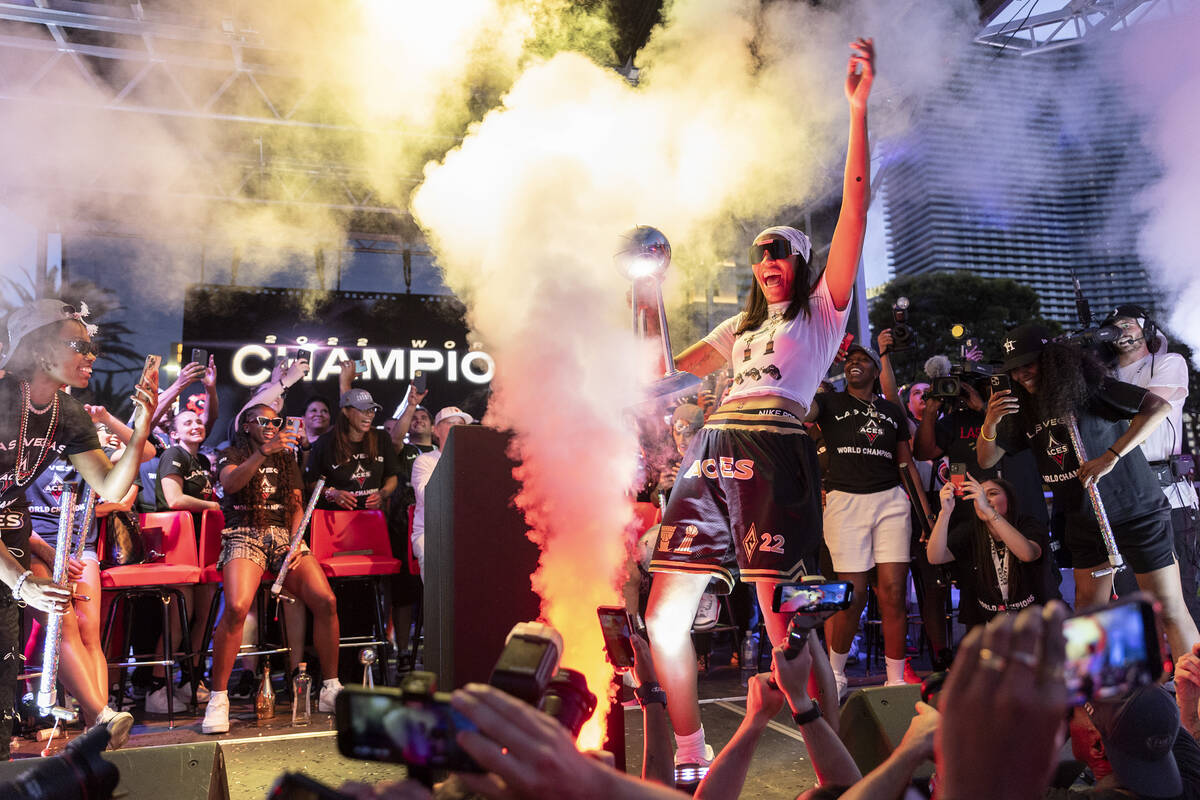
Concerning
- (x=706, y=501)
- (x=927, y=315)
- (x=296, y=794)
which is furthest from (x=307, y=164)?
(x=927, y=315)

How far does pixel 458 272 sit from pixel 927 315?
16684 mm

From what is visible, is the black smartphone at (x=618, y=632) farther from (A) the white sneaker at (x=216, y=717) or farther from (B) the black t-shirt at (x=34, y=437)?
(A) the white sneaker at (x=216, y=717)

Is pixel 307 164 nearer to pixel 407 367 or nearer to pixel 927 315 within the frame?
pixel 407 367

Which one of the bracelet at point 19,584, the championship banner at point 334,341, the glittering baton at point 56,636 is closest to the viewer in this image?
the bracelet at point 19,584

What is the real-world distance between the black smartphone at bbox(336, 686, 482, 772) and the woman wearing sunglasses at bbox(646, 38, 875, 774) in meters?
2.15

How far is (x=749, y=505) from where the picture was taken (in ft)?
10.0

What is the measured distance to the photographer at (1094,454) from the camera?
13.4ft

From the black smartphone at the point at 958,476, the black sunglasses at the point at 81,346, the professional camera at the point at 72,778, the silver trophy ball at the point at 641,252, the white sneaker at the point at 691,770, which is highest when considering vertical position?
the silver trophy ball at the point at 641,252

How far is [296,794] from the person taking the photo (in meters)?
0.98

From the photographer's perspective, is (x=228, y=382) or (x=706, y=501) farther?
(x=228, y=382)

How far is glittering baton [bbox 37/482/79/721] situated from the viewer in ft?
11.9

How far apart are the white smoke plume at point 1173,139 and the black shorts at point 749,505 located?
7400 mm

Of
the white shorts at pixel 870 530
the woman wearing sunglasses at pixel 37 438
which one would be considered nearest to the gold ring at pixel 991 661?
the woman wearing sunglasses at pixel 37 438

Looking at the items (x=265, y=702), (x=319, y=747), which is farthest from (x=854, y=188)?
(x=265, y=702)
